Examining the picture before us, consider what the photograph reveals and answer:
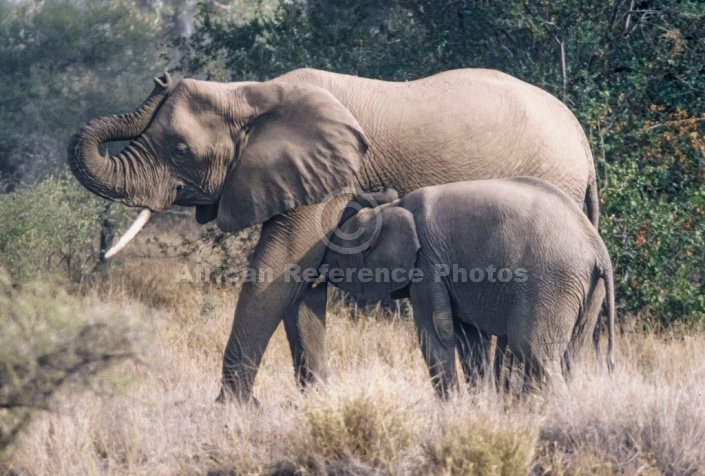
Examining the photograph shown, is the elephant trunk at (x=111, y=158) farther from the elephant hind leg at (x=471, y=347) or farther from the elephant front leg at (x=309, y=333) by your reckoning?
the elephant hind leg at (x=471, y=347)

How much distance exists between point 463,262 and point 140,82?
13.0 m

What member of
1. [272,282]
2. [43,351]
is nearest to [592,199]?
[272,282]

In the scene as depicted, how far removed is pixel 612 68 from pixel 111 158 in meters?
4.51

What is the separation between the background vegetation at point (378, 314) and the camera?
595cm

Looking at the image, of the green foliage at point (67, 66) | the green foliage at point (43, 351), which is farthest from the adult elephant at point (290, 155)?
the green foliage at point (67, 66)

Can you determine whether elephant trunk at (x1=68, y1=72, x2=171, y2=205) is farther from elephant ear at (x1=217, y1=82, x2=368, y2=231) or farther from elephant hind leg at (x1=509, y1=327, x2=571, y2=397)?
elephant hind leg at (x1=509, y1=327, x2=571, y2=397)

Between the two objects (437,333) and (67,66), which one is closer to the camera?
(437,333)

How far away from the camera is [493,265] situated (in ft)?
22.6

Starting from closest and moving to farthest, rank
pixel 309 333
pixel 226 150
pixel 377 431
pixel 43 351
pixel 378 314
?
pixel 377 431 → pixel 43 351 → pixel 226 150 → pixel 309 333 → pixel 378 314

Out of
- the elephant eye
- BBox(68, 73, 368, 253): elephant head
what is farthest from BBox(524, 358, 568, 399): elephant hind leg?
the elephant eye

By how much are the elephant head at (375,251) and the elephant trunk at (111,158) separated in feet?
4.17

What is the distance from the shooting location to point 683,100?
9859 millimetres

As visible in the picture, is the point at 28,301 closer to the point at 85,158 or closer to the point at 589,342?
the point at 85,158

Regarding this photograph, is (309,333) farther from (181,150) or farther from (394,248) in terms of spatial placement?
(181,150)
